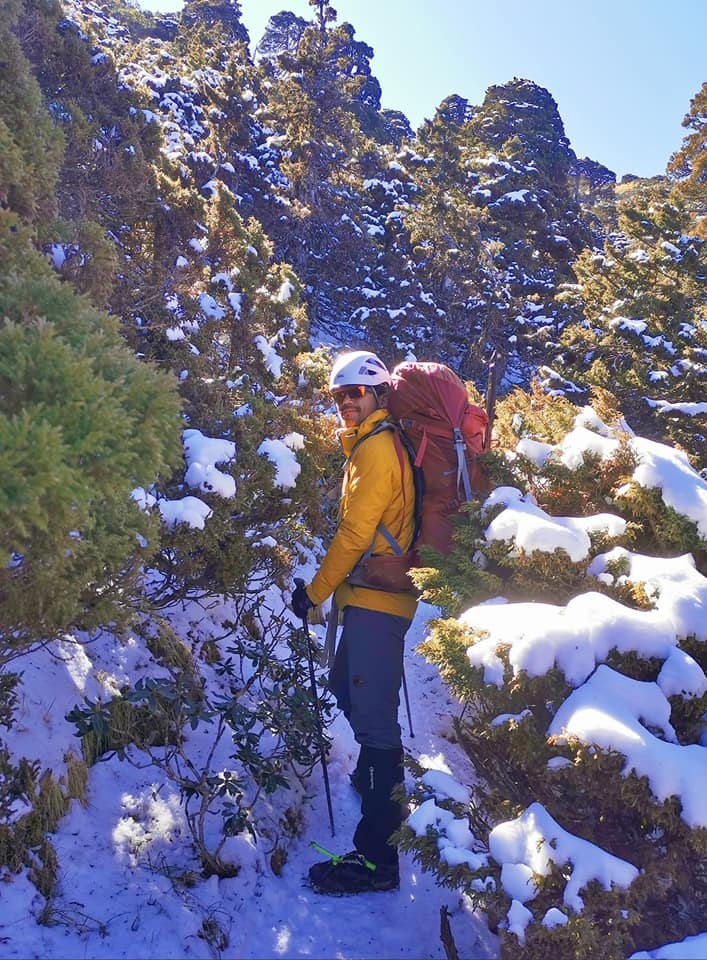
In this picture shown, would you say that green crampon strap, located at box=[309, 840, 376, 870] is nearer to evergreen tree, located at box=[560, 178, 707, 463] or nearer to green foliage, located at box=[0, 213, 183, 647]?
green foliage, located at box=[0, 213, 183, 647]

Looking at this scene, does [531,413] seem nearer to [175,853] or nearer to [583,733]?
[583,733]

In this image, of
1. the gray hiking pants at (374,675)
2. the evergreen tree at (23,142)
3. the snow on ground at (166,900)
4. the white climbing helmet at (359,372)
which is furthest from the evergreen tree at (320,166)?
the snow on ground at (166,900)

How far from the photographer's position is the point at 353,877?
3.25 m

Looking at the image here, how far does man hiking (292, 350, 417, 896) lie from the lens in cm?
325

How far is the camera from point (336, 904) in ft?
10.5

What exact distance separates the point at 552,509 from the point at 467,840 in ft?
5.45

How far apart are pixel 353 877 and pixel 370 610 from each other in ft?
4.57

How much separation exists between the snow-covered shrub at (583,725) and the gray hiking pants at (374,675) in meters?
0.56

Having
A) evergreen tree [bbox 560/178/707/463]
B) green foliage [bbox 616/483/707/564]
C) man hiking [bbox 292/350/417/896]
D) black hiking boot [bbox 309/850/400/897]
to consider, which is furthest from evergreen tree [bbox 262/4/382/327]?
black hiking boot [bbox 309/850/400/897]

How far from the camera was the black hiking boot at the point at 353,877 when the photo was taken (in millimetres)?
3234

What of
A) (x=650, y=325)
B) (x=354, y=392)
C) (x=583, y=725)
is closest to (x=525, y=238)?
(x=650, y=325)

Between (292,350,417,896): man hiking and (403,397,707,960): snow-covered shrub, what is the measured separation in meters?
0.56

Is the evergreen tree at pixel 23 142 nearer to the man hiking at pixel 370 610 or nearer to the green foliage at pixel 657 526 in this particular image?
the man hiking at pixel 370 610

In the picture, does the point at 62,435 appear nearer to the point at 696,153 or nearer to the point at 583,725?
the point at 583,725
